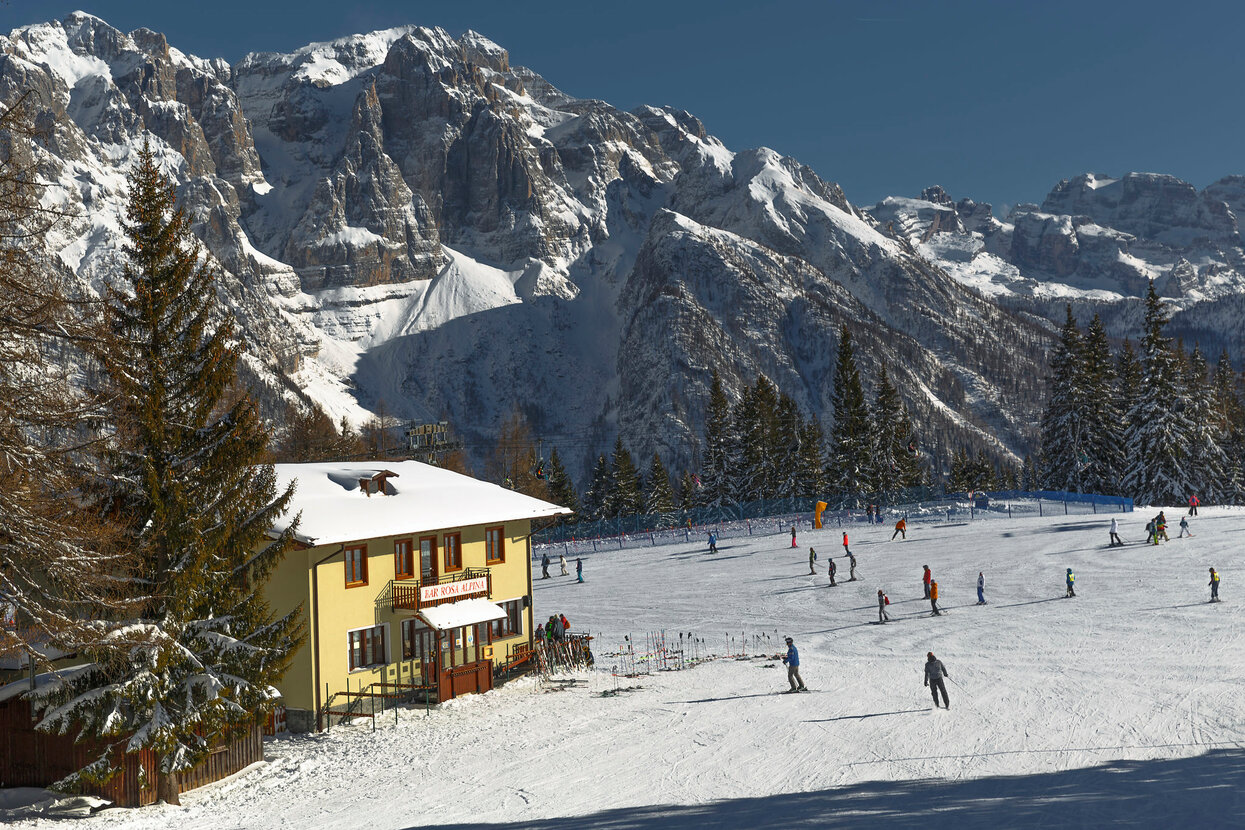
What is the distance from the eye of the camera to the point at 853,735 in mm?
23359

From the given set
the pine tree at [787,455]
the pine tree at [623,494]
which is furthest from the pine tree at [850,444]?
the pine tree at [623,494]

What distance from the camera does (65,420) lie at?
14086 mm

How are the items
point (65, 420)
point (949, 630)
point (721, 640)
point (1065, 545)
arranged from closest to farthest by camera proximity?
point (65, 420)
point (949, 630)
point (721, 640)
point (1065, 545)

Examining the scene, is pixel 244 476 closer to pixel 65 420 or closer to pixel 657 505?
pixel 65 420

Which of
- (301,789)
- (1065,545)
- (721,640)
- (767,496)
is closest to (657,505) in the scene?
(767,496)

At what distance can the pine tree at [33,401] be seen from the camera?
13.3m

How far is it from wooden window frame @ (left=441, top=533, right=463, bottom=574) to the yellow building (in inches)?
1.4

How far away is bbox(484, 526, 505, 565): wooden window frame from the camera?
3538 cm

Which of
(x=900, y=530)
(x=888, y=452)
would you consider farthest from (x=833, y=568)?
(x=888, y=452)

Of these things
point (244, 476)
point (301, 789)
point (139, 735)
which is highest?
point (244, 476)

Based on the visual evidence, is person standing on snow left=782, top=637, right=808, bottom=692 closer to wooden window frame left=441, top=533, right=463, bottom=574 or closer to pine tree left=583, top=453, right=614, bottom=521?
wooden window frame left=441, top=533, right=463, bottom=574

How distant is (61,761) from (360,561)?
10063 mm

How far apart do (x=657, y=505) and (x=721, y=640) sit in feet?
195

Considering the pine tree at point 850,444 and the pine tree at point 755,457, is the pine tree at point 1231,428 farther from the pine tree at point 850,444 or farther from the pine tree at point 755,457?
the pine tree at point 755,457
